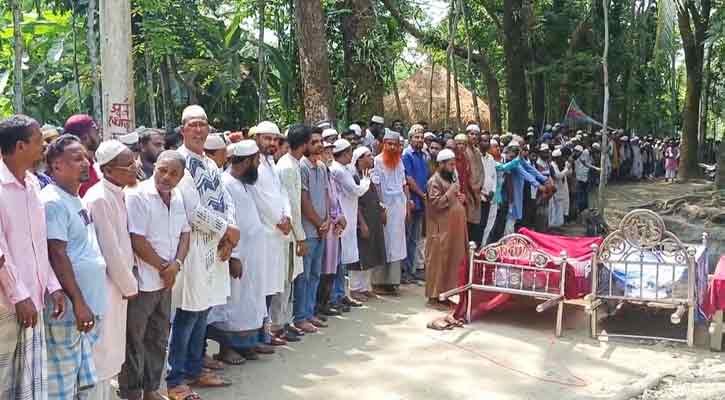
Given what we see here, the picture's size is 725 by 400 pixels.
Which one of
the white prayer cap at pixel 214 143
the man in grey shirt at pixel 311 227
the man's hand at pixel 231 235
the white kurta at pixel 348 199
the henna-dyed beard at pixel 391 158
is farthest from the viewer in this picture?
the henna-dyed beard at pixel 391 158

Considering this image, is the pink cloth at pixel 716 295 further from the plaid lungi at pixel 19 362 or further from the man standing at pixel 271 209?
the plaid lungi at pixel 19 362

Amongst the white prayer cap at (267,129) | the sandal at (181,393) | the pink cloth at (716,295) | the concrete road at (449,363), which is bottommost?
the concrete road at (449,363)

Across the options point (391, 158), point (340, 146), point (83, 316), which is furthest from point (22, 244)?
point (391, 158)

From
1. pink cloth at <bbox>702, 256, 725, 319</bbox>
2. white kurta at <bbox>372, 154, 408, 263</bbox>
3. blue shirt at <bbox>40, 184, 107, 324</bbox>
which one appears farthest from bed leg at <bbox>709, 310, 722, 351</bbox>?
blue shirt at <bbox>40, 184, 107, 324</bbox>

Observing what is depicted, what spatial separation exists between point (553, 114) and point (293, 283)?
21.9 m

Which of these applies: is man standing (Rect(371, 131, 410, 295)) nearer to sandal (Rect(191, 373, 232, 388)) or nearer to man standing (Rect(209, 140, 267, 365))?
man standing (Rect(209, 140, 267, 365))

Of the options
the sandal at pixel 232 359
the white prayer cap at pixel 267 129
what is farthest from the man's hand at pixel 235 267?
the white prayer cap at pixel 267 129

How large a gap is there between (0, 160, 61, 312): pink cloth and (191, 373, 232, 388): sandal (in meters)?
1.80

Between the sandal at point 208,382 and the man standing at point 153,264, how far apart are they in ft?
1.59

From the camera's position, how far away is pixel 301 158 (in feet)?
20.3

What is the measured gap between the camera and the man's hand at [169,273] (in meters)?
4.06

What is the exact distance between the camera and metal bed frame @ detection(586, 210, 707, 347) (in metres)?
5.77

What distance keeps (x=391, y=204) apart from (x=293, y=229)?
212 cm

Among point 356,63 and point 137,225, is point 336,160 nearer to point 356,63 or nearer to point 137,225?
point 137,225
